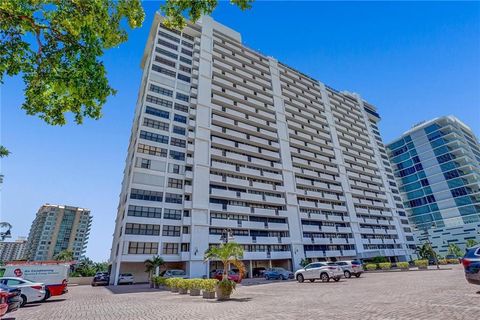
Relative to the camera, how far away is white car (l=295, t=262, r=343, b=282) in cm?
2091

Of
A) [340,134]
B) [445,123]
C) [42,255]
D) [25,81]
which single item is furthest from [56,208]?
[445,123]

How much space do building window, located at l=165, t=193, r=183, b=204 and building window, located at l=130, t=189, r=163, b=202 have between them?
0.92 meters

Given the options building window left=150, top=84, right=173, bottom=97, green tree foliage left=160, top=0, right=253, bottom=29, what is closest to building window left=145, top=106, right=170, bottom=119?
building window left=150, top=84, right=173, bottom=97

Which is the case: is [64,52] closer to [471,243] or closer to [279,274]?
[279,274]

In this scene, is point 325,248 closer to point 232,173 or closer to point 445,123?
point 232,173

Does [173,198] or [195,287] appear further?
[173,198]

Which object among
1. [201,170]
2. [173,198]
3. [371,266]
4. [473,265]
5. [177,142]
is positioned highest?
[177,142]

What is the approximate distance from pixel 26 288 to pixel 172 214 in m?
23.0

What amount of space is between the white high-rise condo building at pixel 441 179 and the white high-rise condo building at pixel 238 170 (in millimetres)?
21519

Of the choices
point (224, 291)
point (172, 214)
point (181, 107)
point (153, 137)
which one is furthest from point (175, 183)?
point (224, 291)

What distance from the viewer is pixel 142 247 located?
33.7m

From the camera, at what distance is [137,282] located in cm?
3450

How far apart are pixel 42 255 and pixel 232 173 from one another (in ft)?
371

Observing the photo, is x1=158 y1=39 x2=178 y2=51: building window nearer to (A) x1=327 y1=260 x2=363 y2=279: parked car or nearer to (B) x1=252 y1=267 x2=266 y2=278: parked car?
(B) x1=252 y1=267 x2=266 y2=278: parked car
